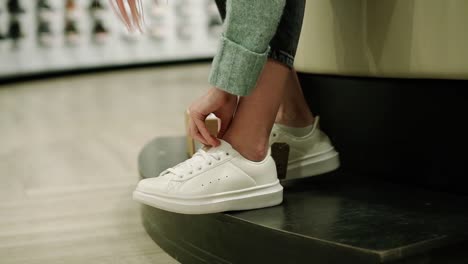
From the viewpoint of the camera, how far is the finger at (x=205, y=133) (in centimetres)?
84

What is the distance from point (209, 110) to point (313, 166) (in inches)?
10.6

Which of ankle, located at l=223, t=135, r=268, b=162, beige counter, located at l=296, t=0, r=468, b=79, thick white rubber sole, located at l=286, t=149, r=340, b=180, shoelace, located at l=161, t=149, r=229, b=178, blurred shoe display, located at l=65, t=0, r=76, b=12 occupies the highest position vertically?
beige counter, located at l=296, t=0, r=468, b=79

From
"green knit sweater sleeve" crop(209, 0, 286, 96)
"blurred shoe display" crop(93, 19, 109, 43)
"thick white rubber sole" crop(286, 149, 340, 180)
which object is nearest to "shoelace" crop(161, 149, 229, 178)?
"green knit sweater sleeve" crop(209, 0, 286, 96)

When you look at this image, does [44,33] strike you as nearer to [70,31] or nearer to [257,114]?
[70,31]

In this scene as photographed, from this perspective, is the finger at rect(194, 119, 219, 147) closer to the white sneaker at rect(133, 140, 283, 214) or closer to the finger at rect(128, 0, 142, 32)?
the white sneaker at rect(133, 140, 283, 214)

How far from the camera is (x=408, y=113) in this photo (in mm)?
979

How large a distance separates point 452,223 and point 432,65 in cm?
23

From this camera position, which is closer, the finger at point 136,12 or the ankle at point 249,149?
the ankle at point 249,149

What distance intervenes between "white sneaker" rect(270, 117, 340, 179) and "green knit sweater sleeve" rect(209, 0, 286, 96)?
25cm

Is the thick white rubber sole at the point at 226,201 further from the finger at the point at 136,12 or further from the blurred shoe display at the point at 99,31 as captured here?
the blurred shoe display at the point at 99,31

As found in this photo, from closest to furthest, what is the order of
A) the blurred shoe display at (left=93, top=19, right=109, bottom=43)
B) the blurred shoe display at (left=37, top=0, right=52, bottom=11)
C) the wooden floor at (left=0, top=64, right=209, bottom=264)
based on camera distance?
the wooden floor at (left=0, top=64, right=209, bottom=264), the blurred shoe display at (left=37, top=0, right=52, bottom=11), the blurred shoe display at (left=93, top=19, right=109, bottom=43)

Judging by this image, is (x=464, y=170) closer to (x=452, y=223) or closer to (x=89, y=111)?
(x=452, y=223)

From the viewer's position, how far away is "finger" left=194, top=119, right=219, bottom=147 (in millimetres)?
837

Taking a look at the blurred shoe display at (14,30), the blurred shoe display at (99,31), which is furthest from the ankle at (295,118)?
the blurred shoe display at (99,31)
